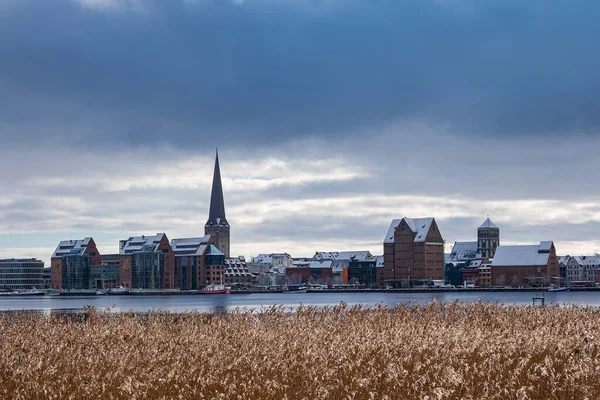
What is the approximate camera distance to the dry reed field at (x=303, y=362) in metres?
14.5

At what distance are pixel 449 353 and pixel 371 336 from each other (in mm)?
3643

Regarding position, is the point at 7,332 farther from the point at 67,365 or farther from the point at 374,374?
the point at 374,374

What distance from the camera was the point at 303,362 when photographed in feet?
58.6

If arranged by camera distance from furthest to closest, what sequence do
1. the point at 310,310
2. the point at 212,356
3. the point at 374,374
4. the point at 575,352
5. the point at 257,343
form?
the point at 310,310 < the point at 257,343 < the point at 212,356 < the point at 575,352 < the point at 374,374

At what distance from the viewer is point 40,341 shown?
2362 cm

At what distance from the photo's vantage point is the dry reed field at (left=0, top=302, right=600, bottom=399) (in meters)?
14.5

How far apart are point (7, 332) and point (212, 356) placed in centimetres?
1130

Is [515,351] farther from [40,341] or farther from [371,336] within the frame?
[40,341]

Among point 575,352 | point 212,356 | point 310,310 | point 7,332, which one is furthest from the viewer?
point 310,310

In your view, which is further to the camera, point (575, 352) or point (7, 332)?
point (7, 332)

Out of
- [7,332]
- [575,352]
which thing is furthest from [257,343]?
[7,332]

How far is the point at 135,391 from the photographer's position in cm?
1459

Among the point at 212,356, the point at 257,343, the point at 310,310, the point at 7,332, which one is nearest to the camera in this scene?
the point at 212,356

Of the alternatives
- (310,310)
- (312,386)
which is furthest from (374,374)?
(310,310)
